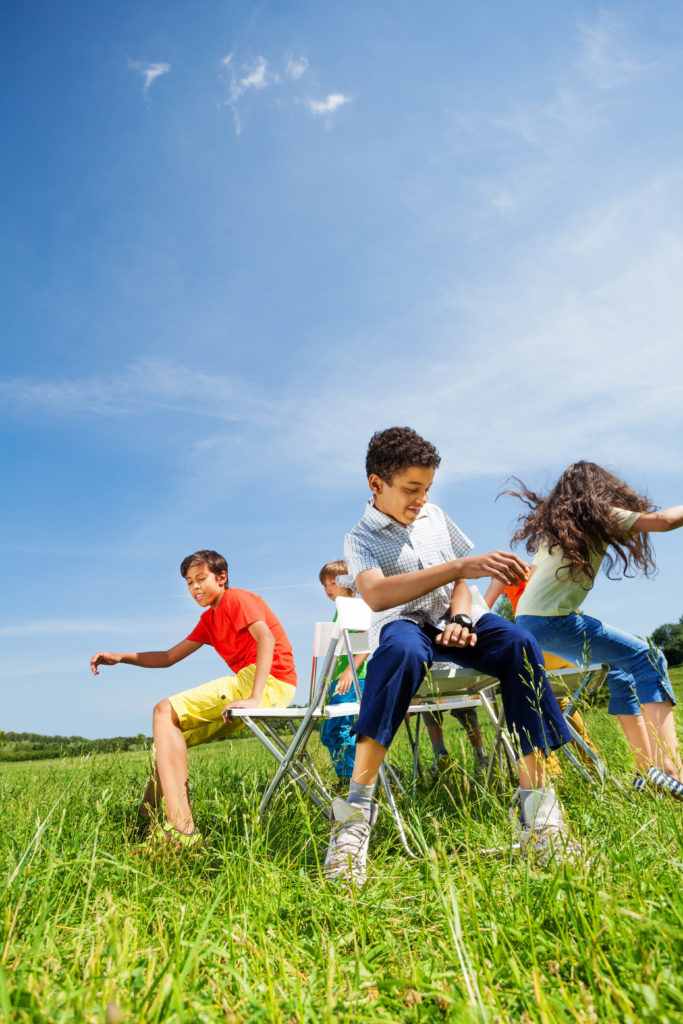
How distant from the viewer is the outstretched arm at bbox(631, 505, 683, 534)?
351 centimetres

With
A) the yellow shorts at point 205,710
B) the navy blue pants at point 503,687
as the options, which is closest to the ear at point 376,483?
the navy blue pants at point 503,687

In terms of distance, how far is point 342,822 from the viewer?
2.29 meters

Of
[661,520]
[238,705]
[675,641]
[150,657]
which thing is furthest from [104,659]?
[675,641]

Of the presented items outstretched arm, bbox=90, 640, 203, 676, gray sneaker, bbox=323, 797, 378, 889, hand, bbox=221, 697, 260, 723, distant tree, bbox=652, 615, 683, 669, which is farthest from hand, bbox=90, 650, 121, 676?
distant tree, bbox=652, 615, 683, 669

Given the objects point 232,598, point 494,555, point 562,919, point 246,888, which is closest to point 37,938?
point 246,888

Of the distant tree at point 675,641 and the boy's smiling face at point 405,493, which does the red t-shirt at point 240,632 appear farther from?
the distant tree at point 675,641

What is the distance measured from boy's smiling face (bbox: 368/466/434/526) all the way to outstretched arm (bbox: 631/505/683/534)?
4.46ft

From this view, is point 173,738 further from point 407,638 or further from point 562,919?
point 562,919

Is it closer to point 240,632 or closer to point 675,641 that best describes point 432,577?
point 240,632

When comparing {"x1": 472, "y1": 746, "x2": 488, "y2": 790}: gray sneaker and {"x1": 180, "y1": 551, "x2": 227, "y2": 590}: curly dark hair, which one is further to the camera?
{"x1": 180, "y1": 551, "x2": 227, "y2": 590}: curly dark hair

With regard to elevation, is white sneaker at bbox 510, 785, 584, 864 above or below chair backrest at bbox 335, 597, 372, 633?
below

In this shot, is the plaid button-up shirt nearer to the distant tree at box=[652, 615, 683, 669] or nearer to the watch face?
the watch face

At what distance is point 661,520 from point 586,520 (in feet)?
1.28

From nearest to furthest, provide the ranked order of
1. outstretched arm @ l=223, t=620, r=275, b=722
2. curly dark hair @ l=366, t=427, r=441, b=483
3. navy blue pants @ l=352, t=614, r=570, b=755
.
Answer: navy blue pants @ l=352, t=614, r=570, b=755
curly dark hair @ l=366, t=427, r=441, b=483
outstretched arm @ l=223, t=620, r=275, b=722
